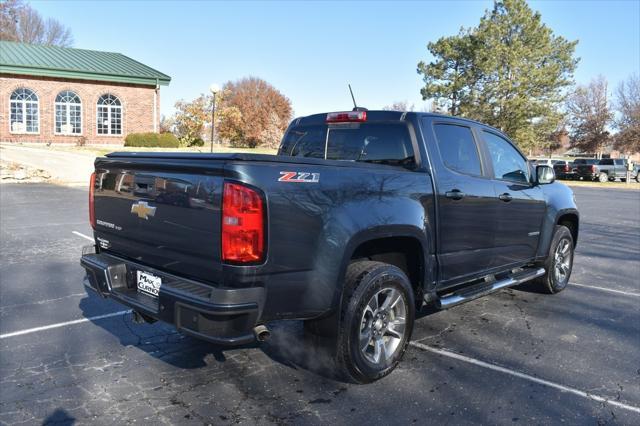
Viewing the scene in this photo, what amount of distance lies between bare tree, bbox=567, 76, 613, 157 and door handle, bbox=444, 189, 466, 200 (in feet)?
204

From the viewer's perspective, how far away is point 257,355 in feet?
13.9

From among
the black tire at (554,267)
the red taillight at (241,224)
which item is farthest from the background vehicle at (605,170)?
the red taillight at (241,224)

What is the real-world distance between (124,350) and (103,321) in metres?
0.83

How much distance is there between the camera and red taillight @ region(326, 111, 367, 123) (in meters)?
4.45

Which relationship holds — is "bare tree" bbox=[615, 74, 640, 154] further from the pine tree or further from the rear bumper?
the rear bumper

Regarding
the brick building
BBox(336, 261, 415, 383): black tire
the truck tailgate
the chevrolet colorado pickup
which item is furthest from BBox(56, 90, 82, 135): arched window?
BBox(336, 261, 415, 383): black tire

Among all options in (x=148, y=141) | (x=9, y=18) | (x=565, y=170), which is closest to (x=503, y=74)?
(x=565, y=170)

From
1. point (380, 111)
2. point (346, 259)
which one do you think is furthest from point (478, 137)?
point (346, 259)

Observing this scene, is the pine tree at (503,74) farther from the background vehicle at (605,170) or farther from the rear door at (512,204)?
the rear door at (512,204)

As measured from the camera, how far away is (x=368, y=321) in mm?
3729

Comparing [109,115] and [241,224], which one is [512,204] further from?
[109,115]

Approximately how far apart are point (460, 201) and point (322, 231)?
1.66m

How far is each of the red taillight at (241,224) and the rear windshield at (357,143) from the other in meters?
1.69

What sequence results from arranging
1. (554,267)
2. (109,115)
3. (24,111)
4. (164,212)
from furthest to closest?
1. (109,115)
2. (24,111)
3. (554,267)
4. (164,212)
